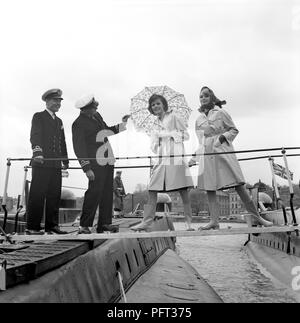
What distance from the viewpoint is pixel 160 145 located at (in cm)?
645

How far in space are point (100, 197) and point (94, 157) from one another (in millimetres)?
725

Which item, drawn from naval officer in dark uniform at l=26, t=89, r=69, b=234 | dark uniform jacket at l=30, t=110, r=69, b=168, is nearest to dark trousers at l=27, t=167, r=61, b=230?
naval officer in dark uniform at l=26, t=89, r=69, b=234

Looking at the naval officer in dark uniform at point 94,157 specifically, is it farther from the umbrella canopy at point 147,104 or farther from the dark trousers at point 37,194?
the dark trousers at point 37,194

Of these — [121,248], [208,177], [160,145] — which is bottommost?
[121,248]

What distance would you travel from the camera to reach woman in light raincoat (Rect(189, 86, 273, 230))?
624 centimetres

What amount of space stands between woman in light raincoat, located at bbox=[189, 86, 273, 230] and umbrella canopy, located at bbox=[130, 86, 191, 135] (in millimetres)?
333

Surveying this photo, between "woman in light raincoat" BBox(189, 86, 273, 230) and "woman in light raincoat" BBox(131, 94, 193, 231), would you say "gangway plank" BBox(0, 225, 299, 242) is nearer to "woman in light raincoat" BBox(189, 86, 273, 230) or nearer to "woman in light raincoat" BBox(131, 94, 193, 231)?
"woman in light raincoat" BBox(189, 86, 273, 230)

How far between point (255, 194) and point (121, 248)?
8.55m

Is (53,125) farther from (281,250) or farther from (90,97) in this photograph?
(281,250)

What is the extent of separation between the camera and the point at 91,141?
21.8 ft

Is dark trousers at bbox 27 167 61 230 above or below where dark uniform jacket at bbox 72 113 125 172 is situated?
below

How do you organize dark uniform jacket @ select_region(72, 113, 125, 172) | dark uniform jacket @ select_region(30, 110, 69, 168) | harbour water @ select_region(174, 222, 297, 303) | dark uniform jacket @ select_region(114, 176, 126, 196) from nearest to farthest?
dark uniform jacket @ select_region(72, 113, 125, 172)
dark uniform jacket @ select_region(30, 110, 69, 168)
harbour water @ select_region(174, 222, 297, 303)
dark uniform jacket @ select_region(114, 176, 126, 196)

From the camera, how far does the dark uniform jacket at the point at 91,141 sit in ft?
20.7
